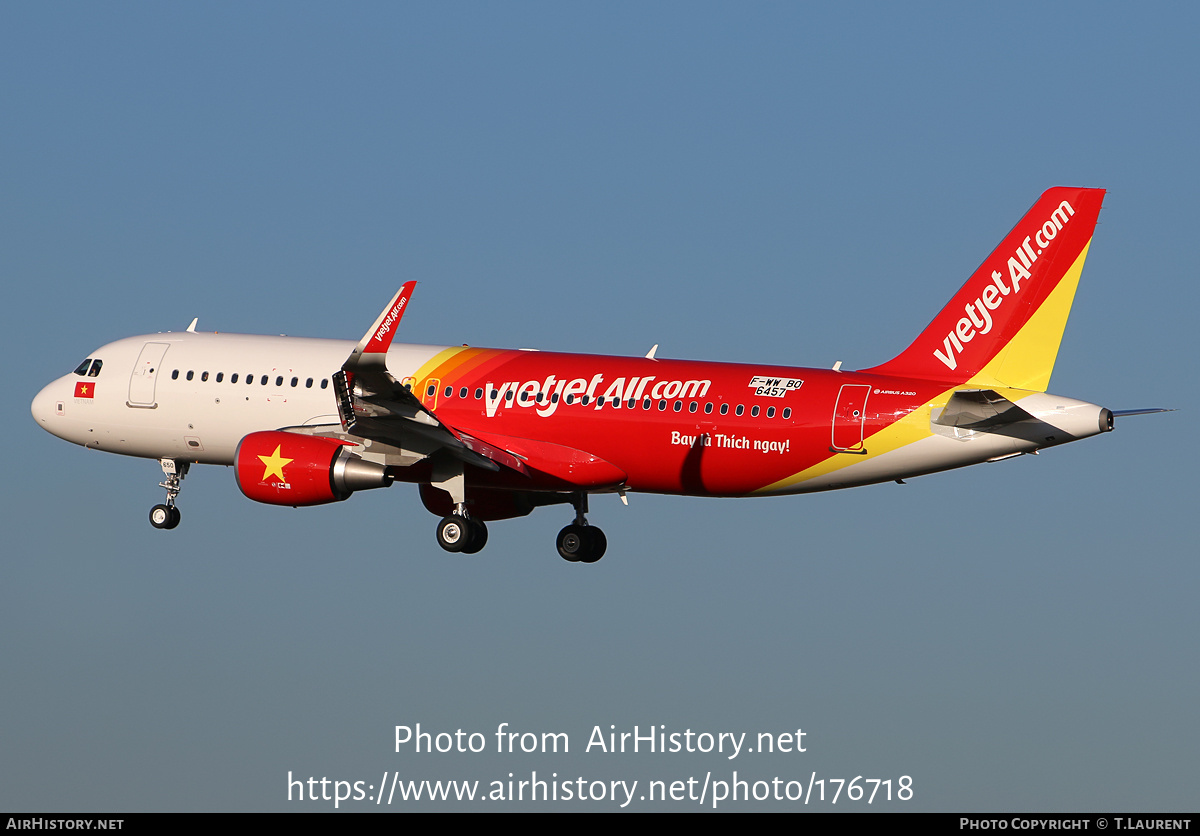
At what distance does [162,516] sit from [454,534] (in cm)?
961

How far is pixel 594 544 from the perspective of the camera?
51.1 meters

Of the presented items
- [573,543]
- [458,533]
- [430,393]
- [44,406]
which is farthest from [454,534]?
[44,406]

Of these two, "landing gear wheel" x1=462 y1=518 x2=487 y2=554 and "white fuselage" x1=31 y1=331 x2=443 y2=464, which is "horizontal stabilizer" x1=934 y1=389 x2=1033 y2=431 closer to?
"landing gear wheel" x1=462 y1=518 x2=487 y2=554

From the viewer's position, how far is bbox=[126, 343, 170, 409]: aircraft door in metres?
51.0

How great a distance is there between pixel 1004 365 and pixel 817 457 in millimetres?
4997

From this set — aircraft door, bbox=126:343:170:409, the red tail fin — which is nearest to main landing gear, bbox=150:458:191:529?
aircraft door, bbox=126:343:170:409

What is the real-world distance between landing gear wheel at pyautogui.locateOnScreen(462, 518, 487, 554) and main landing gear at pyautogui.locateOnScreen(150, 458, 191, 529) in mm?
8979

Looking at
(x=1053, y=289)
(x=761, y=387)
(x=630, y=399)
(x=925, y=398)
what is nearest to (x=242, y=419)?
(x=630, y=399)

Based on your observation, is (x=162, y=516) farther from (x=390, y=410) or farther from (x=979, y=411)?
(x=979, y=411)

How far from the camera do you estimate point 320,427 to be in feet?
157

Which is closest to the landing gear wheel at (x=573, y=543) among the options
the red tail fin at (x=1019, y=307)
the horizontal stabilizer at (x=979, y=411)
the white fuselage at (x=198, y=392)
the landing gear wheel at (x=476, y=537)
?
the landing gear wheel at (x=476, y=537)

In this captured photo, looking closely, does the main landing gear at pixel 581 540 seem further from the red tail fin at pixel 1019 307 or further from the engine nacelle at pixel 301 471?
the red tail fin at pixel 1019 307

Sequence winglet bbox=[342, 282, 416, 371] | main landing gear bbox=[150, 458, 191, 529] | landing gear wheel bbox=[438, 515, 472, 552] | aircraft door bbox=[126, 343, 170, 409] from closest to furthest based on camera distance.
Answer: winglet bbox=[342, 282, 416, 371], landing gear wheel bbox=[438, 515, 472, 552], aircraft door bbox=[126, 343, 170, 409], main landing gear bbox=[150, 458, 191, 529]

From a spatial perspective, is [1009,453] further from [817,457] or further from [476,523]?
[476,523]
